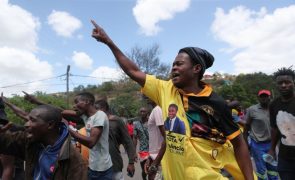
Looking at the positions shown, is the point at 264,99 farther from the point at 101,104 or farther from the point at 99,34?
the point at 99,34

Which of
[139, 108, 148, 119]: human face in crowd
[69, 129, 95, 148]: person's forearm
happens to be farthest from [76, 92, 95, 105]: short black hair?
[139, 108, 148, 119]: human face in crowd

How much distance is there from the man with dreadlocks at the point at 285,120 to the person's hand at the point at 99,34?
2703 millimetres

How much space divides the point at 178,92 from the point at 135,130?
493cm

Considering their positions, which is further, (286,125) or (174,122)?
(286,125)

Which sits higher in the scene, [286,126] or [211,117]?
[211,117]

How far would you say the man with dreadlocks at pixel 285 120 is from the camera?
4781mm

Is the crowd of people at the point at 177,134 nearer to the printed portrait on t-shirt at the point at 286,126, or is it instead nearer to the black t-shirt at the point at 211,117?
the black t-shirt at the point at 211,117

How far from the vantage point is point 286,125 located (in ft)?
16.0

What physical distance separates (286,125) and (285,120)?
62mm

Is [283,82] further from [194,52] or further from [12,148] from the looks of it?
[12,148]

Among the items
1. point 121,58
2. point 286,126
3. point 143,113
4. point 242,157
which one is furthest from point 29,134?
point 143,113

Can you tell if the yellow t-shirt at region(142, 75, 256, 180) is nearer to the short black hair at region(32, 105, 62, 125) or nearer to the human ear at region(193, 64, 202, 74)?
the human ear at region(193, 64, 202, 74)

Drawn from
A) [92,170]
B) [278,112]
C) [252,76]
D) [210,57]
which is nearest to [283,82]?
[278,112]

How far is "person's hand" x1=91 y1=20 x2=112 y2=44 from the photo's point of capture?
10.1ft
